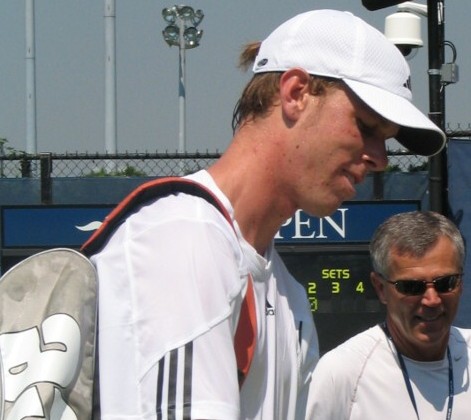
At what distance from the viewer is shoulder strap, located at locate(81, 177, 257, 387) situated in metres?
1.65

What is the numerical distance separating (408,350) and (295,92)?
179 cm

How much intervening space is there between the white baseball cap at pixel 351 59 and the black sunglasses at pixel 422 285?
61.1 inches

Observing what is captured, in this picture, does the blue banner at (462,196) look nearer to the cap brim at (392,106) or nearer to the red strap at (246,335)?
the cap brim at (392,106)

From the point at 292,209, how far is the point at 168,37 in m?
15.0

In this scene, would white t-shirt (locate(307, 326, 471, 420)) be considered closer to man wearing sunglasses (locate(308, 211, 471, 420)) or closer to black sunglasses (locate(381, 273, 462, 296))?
man wearing sunglasses (locate(308, 211, 471, 420))

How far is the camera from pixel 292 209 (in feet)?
6.06

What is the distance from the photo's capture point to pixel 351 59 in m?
1.77

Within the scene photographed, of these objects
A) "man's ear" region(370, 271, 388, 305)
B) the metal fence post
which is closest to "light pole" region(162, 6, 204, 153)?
the metal fence post

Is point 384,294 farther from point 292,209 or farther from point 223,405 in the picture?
point 223,405

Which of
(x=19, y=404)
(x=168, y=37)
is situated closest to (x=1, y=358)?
(x=19, y=404)

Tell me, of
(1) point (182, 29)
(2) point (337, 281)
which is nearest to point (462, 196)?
(2) point (337, 281)

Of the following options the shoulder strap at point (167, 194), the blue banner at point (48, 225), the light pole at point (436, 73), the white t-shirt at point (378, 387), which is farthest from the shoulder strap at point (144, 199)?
the blue banner at point (48, 225)

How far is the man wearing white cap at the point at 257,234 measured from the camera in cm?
150

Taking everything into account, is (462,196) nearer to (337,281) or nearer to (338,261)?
(338,261)
